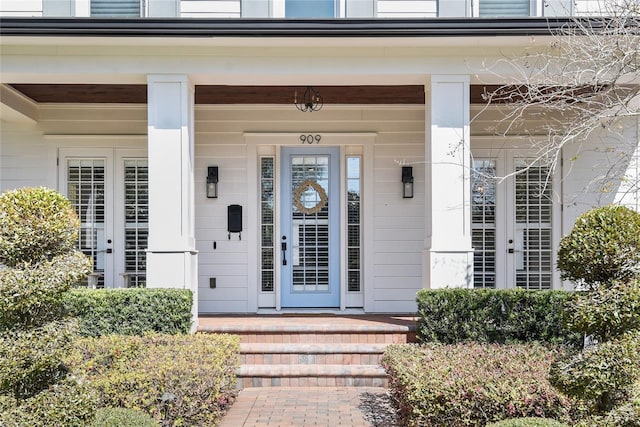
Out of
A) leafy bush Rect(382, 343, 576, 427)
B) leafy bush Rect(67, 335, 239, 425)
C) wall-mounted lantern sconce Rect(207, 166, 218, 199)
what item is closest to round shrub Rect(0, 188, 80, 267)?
leafy bush Rect(67, 335, 239, 425)

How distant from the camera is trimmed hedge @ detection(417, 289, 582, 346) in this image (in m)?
6.10

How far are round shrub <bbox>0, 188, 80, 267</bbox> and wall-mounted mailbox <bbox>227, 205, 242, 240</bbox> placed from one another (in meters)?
4.64

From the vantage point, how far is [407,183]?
8.46 m

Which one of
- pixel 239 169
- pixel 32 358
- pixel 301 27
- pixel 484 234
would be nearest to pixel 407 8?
pixel 301 27

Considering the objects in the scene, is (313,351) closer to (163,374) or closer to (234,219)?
(163,374)

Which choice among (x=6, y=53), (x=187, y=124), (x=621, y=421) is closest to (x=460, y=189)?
(x=187, y=124)

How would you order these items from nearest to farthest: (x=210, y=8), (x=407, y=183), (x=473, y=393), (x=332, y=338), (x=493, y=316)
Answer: (x=473, y=393)
(x=493, y=316)
(x=332, y=338)
(x=210, y=8)
(x=407, y=183)

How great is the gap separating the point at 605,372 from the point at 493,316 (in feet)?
8.87

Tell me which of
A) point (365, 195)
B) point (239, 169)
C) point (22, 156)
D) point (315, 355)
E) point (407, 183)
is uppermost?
point (22, 156)

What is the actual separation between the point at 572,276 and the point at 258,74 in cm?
418

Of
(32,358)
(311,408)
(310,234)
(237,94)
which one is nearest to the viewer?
(32,358)

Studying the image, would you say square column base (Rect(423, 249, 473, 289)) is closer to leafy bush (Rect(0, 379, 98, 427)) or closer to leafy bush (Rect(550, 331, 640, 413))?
leafy bush (Rect(550, 331, 640, 413))

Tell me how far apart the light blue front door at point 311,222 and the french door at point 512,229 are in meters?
2.05

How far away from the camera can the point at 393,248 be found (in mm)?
8523
